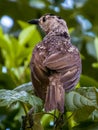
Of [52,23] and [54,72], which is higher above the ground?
[52,23]

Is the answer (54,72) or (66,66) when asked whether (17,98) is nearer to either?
(54,72)

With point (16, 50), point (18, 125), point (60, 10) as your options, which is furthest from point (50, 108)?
point (60, 10)

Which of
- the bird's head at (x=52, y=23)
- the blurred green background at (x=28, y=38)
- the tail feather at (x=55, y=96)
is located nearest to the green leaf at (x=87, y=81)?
the blurred green background at (x=28, y=38)

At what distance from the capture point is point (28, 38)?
15.0ft

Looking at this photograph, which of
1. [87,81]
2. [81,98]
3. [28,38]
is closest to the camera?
[81,98]

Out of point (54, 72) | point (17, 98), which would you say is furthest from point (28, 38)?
point (17, 98)

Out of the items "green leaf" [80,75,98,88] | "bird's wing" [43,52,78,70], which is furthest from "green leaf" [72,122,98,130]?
"green leaf" [80,75,98,88]

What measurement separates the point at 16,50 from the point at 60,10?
3.68ft

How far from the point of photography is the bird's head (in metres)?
4.48

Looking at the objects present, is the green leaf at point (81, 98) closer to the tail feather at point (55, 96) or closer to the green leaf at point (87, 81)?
the tail feather at point (55, 96)

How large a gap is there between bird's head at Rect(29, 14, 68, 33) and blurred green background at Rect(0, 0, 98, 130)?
0.08 m

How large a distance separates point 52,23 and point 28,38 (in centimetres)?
27

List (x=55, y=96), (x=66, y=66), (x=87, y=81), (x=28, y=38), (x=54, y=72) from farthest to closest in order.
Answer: (x=28, y=38) < (x=87, y=81) < (x=66, y=66) < (x=54, y=72) < (x=55, y=96)

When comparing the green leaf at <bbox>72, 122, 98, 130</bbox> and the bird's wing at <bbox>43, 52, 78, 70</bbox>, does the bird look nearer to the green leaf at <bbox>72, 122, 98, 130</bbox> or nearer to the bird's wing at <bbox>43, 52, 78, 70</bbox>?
the bird's wing at <bbox>43, 52, 78, 70</bbox>
